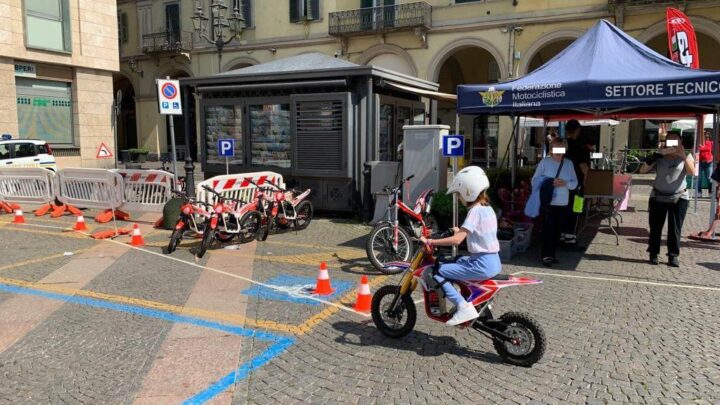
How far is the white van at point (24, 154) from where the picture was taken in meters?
15.7

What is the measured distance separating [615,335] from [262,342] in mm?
3106

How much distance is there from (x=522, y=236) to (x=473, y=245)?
4364mm

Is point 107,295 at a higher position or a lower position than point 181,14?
lower

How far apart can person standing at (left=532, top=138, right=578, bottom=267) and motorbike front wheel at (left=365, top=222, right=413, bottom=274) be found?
1924mm

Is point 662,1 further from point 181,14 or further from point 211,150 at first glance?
point 181,14

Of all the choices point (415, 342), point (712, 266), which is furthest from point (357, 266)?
point (712, 266)

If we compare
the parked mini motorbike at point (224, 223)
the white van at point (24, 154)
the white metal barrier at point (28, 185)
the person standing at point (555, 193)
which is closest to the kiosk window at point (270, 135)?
the parked mini motorbike at point (224, 223)

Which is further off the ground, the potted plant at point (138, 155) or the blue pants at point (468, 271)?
the potted plant at point (138, 155)

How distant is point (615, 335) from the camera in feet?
15.7

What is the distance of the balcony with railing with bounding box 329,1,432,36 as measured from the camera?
25344mm

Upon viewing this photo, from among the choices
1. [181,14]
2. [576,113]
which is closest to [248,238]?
[576,113]

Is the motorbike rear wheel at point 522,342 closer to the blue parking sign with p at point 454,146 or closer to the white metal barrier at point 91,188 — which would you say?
the blue parking sign with p at point 454,146

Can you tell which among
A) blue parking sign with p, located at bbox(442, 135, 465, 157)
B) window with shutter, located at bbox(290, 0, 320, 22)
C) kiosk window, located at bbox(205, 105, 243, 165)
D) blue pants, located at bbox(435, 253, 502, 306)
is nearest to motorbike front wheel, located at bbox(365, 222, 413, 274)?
blue parking sign with p, located at bbox(442, 135, 465, 157)

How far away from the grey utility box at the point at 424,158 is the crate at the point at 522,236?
1545mm
